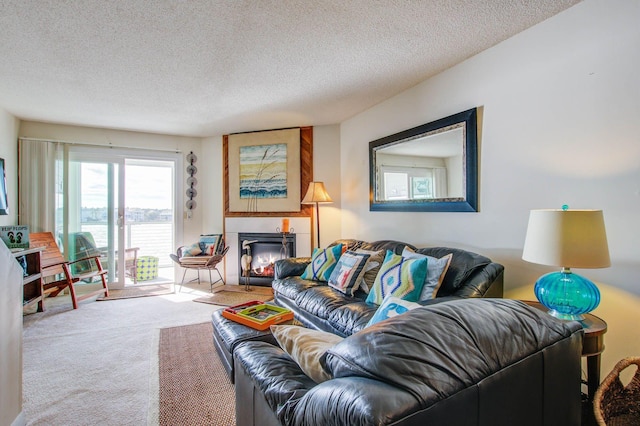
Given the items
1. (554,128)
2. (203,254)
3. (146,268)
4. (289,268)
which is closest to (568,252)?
(554,128)

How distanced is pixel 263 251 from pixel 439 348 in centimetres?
431

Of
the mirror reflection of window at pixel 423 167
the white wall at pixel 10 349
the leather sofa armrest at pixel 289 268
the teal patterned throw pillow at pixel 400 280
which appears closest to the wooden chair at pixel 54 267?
the white wall at pixel 10 349

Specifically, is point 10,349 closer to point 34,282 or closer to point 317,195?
point 34,282

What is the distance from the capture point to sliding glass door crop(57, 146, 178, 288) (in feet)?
14.8

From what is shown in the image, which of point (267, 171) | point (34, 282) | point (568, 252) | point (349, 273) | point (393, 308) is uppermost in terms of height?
point (267, 171)

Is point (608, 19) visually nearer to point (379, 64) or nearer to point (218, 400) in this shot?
point (379, 64)

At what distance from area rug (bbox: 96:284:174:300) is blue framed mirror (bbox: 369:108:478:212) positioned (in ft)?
10.9

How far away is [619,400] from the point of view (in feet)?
4.05

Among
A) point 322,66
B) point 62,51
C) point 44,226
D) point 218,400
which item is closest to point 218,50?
point 322,66

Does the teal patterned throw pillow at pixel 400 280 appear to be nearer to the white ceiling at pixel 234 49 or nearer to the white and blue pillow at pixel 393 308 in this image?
the white and blue pillow at pixel 393 308

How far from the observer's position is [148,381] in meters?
2.16

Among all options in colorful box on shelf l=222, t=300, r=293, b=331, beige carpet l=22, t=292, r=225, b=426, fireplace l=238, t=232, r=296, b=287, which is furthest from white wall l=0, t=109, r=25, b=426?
fireplace l=238, t=232, r=296, b=287

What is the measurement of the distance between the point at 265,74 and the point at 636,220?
2.76 meters

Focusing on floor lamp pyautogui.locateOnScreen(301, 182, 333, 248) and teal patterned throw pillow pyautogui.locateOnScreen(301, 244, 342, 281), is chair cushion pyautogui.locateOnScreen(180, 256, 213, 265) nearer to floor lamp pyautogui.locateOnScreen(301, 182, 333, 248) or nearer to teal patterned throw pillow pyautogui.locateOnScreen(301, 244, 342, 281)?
floor lamp pyautogui.locateOnScreen(301, 182, 333, 248)
